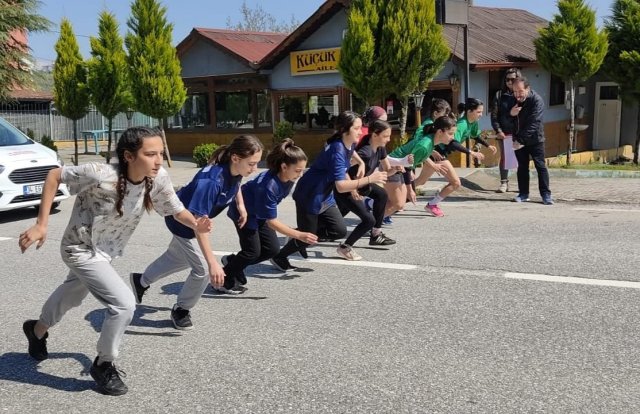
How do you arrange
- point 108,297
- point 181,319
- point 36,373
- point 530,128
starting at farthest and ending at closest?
point 530,128
point 181,319
point 36,373
point 108,297

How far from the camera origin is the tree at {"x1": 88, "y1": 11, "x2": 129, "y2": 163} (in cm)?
2062

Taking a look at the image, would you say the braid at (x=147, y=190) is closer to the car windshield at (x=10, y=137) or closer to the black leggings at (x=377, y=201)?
the black leggings at (x=377, y=201)

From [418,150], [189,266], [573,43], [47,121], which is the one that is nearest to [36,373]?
[189,266]

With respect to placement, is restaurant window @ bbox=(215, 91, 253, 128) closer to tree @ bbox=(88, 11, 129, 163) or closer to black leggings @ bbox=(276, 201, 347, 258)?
tree @ bbox=(88, 11, 129, 163)

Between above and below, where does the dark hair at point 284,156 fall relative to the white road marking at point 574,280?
above

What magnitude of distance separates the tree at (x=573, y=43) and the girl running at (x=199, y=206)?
41.4 ft

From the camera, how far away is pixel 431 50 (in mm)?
15156

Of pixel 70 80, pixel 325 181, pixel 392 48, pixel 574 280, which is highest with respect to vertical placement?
pixel 392 48

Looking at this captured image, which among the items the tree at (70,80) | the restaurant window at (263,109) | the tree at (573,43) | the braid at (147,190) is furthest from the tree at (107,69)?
the braid at (147,190)

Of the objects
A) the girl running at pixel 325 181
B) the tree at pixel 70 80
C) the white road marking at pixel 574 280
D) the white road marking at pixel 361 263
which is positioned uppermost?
the tree at pixel 70 80

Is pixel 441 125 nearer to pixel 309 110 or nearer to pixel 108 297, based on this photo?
pixel 108 297

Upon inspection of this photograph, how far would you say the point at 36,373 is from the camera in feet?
13.7

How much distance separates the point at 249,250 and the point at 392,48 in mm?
10319

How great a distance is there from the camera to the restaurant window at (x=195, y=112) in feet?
81.4
